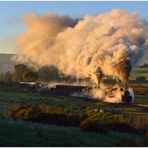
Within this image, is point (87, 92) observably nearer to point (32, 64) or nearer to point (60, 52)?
point (60, 52)

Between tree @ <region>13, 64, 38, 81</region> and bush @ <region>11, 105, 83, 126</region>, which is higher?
tree @ <region>13, 64, 38, 81</region>

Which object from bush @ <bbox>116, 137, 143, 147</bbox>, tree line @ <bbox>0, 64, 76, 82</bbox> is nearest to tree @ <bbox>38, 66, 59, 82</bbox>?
tree line @ <bbox>0, 64, 76, 82</bbox>

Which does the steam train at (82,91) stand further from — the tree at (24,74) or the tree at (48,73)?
the tree at (48,73)

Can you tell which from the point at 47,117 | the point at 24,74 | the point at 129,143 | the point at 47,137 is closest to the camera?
the point at 129,143

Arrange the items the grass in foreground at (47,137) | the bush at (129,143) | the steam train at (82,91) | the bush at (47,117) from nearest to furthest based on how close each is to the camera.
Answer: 1. the grass in foreground at (47,137)
2. the bush at (129,143)
3. the bush at (47,117)
4. the steam train at (82,91)

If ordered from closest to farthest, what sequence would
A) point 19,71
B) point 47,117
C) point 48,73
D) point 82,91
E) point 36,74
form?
point 47,117, point 82,91, point 36,74, point 19,71, point 48,73

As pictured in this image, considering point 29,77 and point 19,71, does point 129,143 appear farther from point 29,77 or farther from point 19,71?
point 19,71

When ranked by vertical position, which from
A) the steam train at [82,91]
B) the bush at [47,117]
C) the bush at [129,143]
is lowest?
the bush at [129,143]

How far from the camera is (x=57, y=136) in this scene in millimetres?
30031

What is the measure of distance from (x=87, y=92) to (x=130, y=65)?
362 inches

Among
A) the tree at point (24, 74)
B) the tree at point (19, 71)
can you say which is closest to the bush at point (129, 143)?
the tree at point (24, 74)

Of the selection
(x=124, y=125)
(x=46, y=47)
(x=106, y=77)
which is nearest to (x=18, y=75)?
(x=46, y=47)

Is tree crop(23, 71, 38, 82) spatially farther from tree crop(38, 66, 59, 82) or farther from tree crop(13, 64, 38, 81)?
tree crop(38, 66, 59, 82)

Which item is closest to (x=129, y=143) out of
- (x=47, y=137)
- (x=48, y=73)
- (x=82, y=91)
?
(x=47, y=137)
